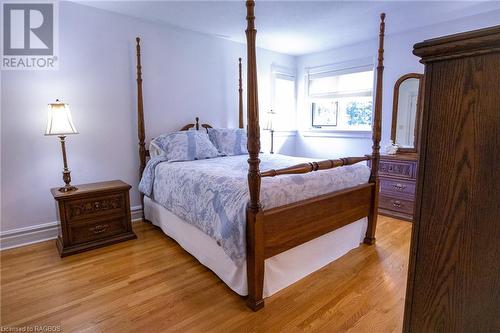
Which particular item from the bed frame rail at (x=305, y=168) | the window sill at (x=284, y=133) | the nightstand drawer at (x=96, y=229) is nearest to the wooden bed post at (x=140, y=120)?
the nightstand drawer at (x=96, y=229)

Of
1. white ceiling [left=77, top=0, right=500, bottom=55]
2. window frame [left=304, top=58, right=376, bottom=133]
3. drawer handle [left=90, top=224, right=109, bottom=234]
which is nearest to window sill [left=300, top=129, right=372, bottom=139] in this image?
window frame [left=304, top=58, right=376, bottom=133]

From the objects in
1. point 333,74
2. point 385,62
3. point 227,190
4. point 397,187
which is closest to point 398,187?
point 397,187

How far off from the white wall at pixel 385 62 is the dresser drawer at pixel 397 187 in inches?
26.6

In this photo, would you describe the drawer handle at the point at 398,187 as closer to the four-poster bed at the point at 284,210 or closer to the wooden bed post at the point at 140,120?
the four-poster bed at the point at 284,210

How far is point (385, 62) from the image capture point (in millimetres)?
3740

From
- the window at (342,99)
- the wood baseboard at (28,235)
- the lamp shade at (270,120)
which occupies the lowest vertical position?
the wood baseboard at (28,235)

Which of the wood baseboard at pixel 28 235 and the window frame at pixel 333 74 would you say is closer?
the wood baseboard at pixel 28 235

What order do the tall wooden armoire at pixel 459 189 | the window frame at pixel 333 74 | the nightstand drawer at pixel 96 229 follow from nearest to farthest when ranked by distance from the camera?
the tall wooden armoire at pixel 459 189
the nightstand drawer at pixel 96 229
the window frame at pixel 333 74

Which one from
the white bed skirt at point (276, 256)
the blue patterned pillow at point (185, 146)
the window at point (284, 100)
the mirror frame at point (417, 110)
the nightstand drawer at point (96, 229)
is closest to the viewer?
the white bed skirt at point (276, 256)

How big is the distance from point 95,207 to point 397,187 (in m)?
3.33

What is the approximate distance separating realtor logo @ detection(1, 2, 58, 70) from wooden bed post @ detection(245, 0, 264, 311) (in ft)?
7.30

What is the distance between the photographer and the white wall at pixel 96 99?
2.52 metres

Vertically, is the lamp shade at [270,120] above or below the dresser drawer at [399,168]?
above

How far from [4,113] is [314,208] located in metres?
2.83
